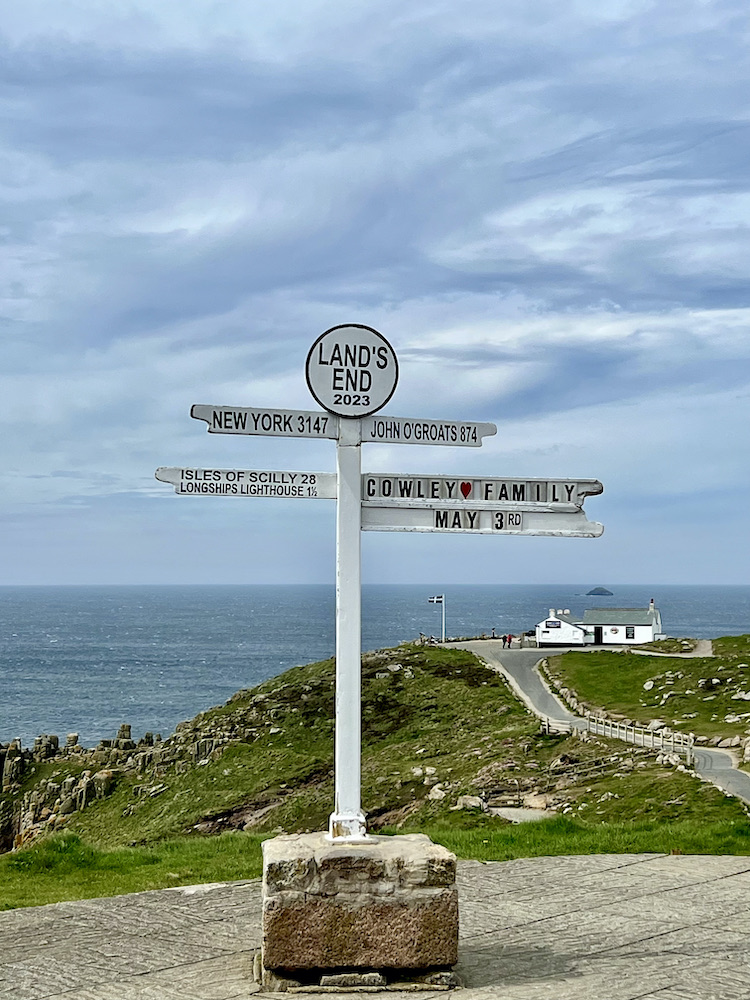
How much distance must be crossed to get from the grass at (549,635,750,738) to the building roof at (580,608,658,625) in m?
16.5

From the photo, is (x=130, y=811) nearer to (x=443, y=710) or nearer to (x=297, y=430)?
(x=443, y=710)

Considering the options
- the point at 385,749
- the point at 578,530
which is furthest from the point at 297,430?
the point at 385,749

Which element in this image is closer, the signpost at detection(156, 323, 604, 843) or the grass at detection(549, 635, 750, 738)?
the signpost at detection(156, 323, 604, 843)

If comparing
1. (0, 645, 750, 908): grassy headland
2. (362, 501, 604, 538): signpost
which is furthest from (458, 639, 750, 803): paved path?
(362, 501, 604, 538): signpost

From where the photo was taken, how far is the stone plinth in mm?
6172

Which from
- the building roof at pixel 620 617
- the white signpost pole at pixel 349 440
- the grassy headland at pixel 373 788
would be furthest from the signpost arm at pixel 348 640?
the building roof at pixel 620 617

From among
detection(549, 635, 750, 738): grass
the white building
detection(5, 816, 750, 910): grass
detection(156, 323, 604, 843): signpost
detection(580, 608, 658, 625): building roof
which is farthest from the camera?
detection(580, 608, 658, 625): building roof

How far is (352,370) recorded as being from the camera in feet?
23.3

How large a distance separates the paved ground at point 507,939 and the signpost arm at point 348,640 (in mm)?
1071

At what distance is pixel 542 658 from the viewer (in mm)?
48188

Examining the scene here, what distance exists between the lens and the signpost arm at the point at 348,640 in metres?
6.59

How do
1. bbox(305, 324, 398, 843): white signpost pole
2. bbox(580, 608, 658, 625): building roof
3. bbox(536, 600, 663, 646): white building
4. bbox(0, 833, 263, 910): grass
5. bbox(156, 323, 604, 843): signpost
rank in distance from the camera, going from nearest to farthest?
bbox(305, 324, 398, 843): white signpost pole → bbox(156, 323, 604, 843): signpost → bbox(0, 833, 263, 910): grass → bbox(536, 600, 663, 646): white building → bbox(580, 608, 658, 625): building roof

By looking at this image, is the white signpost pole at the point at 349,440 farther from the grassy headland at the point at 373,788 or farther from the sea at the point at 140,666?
the sea at the point at 140,666

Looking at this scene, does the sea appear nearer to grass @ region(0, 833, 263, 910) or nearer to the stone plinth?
grass @ region(0, 833, 263, 910)
